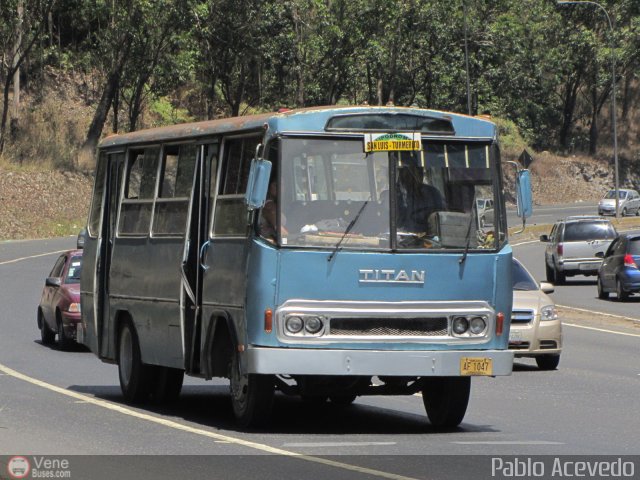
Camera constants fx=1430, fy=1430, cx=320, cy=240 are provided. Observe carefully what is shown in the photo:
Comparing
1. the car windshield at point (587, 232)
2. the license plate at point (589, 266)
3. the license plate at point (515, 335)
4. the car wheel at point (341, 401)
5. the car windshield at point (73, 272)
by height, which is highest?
the car windshield at point (587, 232)

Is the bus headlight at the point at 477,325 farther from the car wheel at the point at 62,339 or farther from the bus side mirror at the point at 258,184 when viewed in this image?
the car wheel at the point at 62,339

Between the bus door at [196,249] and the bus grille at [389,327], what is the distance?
1821 mm

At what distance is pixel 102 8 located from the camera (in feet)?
219

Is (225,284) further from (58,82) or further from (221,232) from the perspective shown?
(58,82)

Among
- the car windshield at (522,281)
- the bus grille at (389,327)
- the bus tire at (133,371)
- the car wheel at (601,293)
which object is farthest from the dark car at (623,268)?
the bus grille at (389,327)

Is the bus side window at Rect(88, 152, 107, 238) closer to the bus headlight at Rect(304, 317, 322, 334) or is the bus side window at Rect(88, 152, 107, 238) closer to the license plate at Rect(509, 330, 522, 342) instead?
the bus headlight at Rect(304, 317, 322, 334)

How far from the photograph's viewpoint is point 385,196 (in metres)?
12.2

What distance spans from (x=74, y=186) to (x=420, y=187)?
5080 centimetres

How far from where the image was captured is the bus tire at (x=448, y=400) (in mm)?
12734

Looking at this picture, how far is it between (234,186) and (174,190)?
4.93 ft

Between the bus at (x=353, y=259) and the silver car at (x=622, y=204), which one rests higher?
the silver car at (x=622, y=204)

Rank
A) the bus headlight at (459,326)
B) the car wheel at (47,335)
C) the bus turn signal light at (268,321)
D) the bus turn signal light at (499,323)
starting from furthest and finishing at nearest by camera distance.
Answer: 1. the car wheel at (47,335)
2. the bus turn signal light at (499,323)
3. the bus headlight at (459,326)
4. the bus turn signal light at (268,321)

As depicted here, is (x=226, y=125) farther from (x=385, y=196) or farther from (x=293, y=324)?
(x=293, y=324)

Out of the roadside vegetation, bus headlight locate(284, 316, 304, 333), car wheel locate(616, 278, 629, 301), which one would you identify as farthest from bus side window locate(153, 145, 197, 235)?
the roadside vegetation
